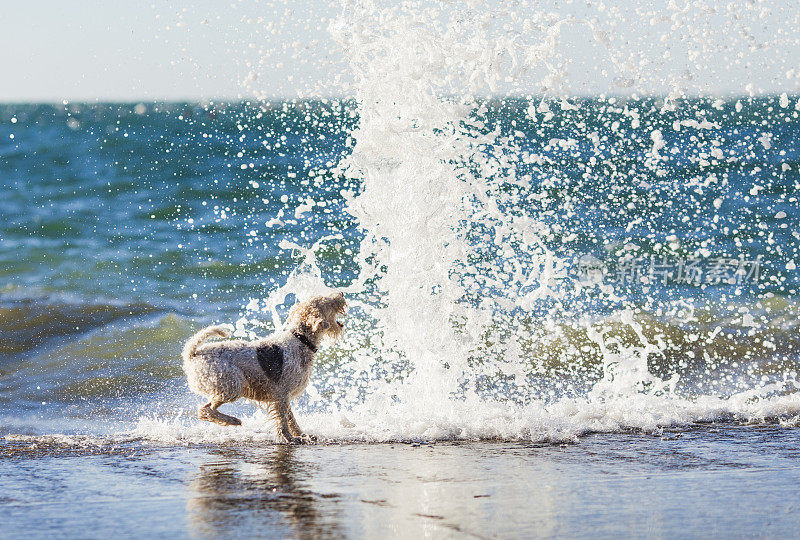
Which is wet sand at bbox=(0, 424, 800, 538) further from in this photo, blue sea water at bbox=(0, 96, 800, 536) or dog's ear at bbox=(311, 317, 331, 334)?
dog's ear at bbox=(311, 317, 331, 334)

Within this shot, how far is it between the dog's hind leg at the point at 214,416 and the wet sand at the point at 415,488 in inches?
7.0

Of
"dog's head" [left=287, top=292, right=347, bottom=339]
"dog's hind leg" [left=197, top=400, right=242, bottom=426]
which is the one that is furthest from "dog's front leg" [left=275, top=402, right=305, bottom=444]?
"dog's head" [left=287, top=292, right=347, bottom=339]

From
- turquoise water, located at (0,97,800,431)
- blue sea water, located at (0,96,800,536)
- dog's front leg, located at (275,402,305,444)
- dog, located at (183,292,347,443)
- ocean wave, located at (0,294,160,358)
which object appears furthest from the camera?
ocean wave, located at (0,294,160,358)

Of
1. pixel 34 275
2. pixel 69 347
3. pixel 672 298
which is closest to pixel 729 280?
pixel 672 298

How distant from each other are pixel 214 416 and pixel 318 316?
91cm

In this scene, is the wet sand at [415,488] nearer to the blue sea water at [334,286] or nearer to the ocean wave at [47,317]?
the blue sea water at [334,286]

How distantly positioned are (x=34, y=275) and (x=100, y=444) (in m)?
7.65

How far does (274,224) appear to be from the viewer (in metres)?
15.0

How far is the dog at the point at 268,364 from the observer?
548cm

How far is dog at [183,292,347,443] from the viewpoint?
548 centimetres

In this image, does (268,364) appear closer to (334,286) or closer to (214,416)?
(214,416)

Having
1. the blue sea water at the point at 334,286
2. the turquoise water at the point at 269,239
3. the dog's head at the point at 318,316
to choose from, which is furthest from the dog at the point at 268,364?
the turquoise water at the point at 269,239

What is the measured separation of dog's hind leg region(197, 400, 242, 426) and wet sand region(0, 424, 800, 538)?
7.0 inches

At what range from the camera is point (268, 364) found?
222 inches
